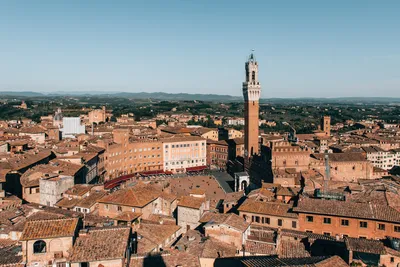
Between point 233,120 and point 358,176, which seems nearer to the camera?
point 358,176

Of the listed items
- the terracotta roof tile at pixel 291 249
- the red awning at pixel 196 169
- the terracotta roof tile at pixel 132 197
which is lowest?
the red awning at pixel 196 169

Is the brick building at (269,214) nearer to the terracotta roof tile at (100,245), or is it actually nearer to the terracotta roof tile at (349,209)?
the terracotta roof tile at (349,209)

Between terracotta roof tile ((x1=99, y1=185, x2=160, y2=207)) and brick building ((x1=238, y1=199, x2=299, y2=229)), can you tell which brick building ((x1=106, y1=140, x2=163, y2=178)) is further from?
brick building ((x1=238, y1=199, x2=299, y2=229))

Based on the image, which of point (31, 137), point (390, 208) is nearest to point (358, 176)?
point (390, 208)

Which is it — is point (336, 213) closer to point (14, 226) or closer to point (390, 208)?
point (390, 208)

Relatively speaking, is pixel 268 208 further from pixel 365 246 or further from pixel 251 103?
pixel 251 103

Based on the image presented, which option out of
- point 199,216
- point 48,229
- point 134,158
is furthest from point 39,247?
point 134,158

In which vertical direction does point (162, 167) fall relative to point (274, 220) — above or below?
below

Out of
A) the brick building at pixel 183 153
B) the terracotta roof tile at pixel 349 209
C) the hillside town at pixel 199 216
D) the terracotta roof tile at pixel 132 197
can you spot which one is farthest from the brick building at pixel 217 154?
the terracotta roof tile at pixel 349 209

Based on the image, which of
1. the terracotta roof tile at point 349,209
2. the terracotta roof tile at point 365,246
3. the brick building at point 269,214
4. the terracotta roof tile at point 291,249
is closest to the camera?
the terracotta roof tile at point 365,246
